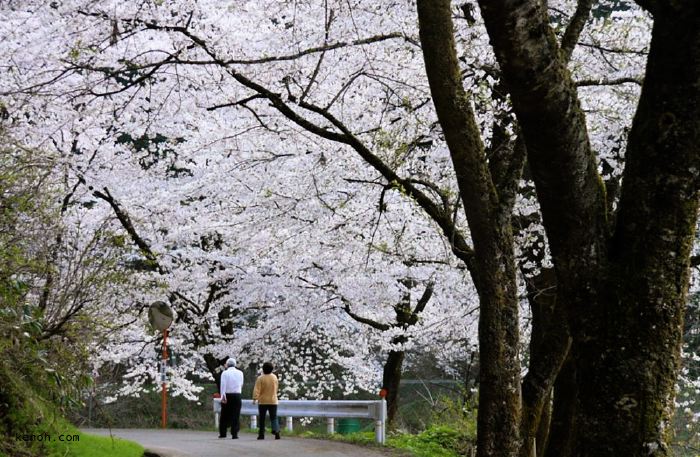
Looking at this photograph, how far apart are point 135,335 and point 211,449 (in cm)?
962

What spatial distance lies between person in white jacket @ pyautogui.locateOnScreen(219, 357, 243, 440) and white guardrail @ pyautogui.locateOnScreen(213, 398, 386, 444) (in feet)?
5.90

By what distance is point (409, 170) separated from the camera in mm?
13773

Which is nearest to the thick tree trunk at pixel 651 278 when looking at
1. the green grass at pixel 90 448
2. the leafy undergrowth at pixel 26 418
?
the leafy undergrowth at pixel 26 418

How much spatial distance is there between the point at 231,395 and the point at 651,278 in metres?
12.6

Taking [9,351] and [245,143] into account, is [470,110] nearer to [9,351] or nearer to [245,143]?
[9,351]

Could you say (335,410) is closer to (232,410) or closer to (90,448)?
(232,410)

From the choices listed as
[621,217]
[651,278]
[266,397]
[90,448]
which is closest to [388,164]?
[90,448]

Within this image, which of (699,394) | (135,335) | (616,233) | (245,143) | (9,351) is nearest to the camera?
(616,233)

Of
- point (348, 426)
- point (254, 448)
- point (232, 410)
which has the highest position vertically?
point (232, 410)

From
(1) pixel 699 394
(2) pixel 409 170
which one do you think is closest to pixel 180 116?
(2) pixel 409 170

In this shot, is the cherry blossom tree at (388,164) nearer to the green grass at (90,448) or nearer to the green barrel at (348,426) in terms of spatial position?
the green barrel at (348,426)

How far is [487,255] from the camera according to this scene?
7418mm

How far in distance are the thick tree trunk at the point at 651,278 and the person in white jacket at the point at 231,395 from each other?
1207cm

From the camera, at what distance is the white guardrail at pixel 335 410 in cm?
1425
